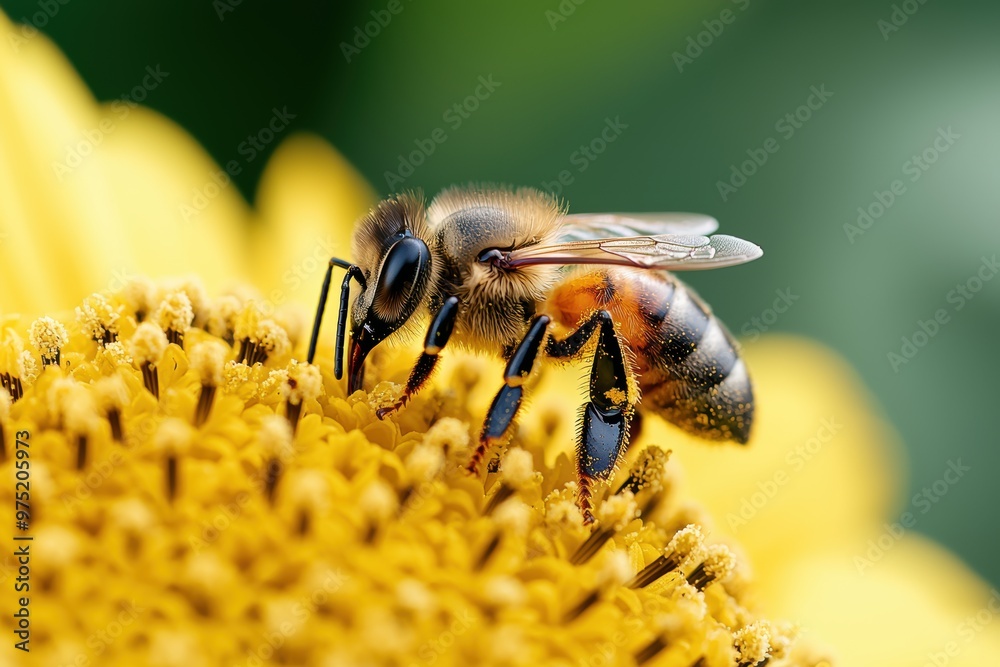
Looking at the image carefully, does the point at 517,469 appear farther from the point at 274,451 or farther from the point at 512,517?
the point at 274,451

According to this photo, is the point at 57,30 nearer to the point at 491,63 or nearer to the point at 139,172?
the point at 139,172

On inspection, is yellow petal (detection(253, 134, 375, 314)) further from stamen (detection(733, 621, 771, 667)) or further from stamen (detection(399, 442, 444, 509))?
stamen (detection(733, 621, 771, 667))

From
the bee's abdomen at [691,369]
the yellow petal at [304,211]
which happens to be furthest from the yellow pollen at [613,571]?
the yellow petal at [304,211]

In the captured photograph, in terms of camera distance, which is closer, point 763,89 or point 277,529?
point 277,529

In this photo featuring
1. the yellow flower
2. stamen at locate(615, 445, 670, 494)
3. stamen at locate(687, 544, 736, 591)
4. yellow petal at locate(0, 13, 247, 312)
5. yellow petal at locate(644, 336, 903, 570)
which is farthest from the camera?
yellow petal at locate(644, 336, 903, 570)

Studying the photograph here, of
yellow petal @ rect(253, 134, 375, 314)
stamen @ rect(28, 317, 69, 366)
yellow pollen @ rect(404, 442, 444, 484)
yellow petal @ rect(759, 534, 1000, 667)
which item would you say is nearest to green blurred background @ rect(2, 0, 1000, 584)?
yellow petal @ rect(253, 134, 375, 314)

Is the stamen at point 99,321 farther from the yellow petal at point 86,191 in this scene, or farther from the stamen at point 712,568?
the stamen at point 712,568

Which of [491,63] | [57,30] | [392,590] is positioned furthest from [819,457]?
[57,30]
